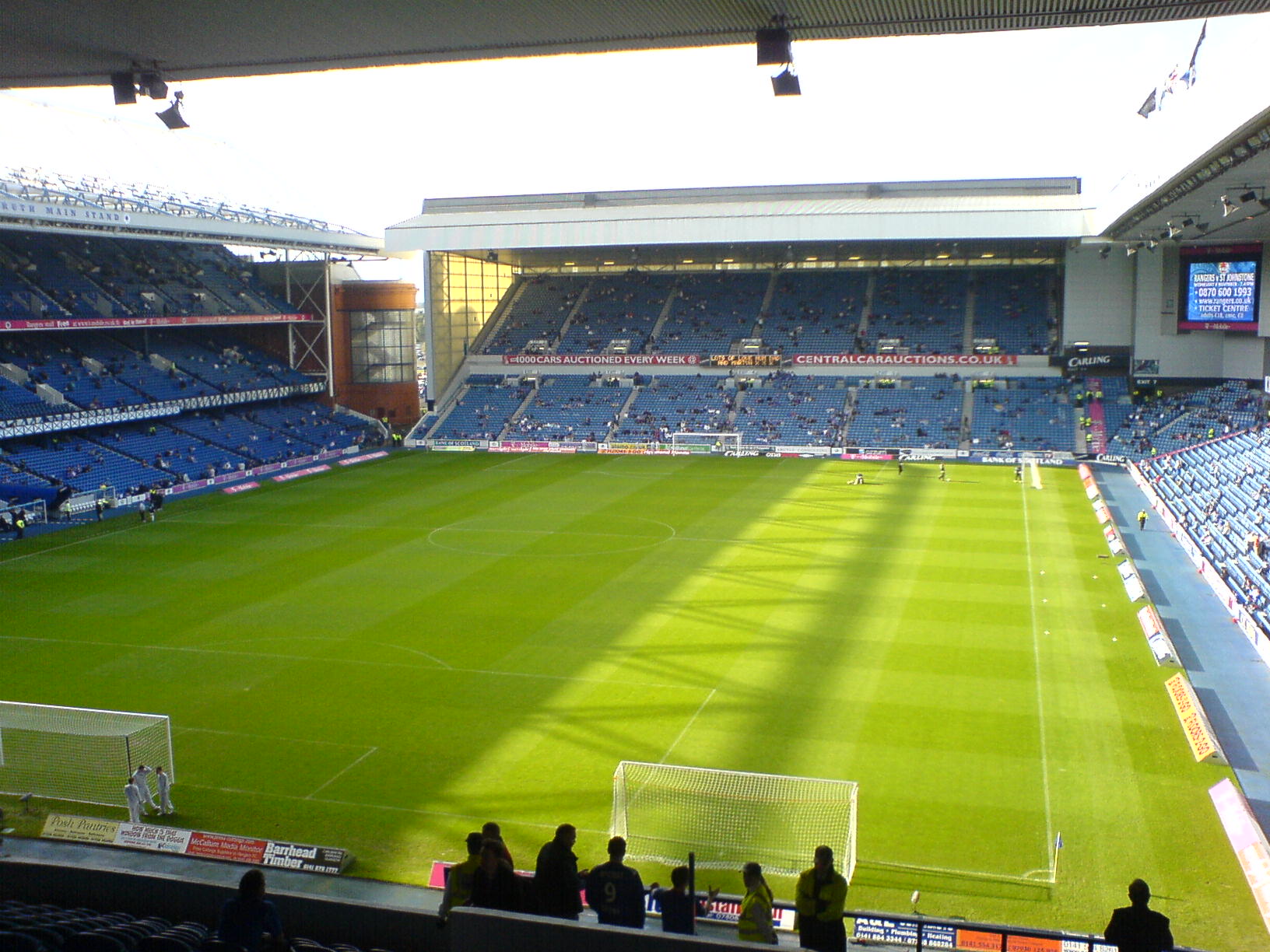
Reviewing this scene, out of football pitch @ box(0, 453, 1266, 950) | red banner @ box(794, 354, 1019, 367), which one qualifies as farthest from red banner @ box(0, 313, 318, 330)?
red banner @ box(794, 354, 1019, 367)

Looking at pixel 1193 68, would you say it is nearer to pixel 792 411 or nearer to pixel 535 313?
pixel 792 411

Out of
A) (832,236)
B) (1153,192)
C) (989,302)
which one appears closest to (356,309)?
Answer: (832,236)

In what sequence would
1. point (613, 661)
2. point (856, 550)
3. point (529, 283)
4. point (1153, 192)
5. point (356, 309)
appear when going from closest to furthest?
point (613, 661)
point (856, 550)
point (1153, 192)
point (356, 309)
point (529, 283)

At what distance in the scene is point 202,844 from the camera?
47.9 ft

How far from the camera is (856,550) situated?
3272cm

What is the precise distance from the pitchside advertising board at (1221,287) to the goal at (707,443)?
2277 cm

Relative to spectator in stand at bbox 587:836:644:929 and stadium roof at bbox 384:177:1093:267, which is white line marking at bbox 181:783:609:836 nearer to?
spectator in stand at bbox 587:836:644:929

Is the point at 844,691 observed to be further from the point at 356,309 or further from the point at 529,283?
the point at 529,283

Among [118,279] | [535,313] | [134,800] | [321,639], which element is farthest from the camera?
[535,313]

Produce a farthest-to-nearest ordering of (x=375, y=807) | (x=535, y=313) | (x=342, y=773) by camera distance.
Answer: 1. (x=535, y=313)
2. (x=342, y=773)
3. (x=375, y=807)

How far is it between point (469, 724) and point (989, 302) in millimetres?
54720

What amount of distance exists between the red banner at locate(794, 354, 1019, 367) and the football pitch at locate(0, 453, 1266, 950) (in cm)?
2534

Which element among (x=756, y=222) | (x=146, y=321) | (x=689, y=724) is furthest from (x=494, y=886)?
(x=756, y=222)

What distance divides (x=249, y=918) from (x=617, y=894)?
104 inches
